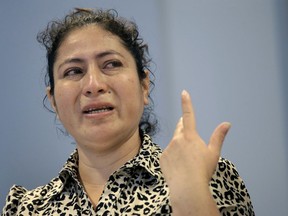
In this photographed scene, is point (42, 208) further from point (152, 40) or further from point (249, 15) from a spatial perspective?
point (249, 15)

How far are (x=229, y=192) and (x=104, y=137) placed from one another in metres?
0.33

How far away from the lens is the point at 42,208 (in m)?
1.19

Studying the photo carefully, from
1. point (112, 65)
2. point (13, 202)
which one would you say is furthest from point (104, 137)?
point (13, 202)

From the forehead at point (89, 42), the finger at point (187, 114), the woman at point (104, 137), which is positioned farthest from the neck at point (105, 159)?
the finger at point (187, 114)

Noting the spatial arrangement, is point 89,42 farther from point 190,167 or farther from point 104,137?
point 190,167

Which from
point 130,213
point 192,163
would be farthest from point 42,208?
point 192,163

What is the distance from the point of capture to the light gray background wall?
1.49 meters

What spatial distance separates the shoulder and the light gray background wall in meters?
0.44

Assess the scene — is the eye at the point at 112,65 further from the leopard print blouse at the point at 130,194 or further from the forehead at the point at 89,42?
the leopard print blouse at the point at 130,194

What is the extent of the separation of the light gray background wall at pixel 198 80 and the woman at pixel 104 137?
1.06ft

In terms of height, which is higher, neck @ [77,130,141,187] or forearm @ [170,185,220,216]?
neck @ [77,130,141,187]

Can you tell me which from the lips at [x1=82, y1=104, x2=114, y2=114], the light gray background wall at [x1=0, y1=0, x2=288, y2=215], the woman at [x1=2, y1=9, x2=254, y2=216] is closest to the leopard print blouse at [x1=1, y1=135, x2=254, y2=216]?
the woman at [x1=2, y1=9, x2=254, y2=216]

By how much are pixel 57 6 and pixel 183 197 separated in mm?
1145

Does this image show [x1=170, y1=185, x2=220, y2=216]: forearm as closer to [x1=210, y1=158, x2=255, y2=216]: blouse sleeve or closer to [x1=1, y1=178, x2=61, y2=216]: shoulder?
[x1=210, y1=158, x2=255, y2=216]: blouse sleeve
